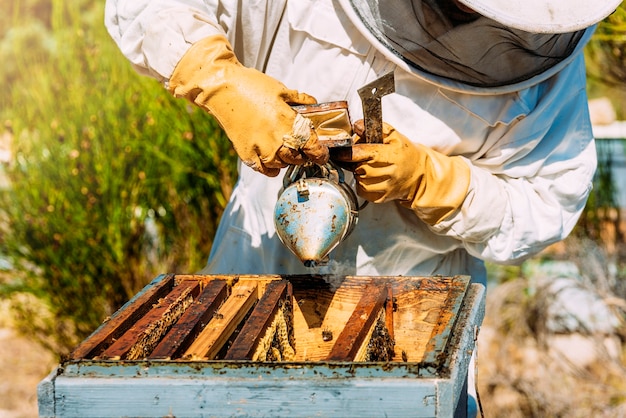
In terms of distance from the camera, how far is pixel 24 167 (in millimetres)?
3273

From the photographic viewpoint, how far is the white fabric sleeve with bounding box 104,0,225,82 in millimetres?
1529

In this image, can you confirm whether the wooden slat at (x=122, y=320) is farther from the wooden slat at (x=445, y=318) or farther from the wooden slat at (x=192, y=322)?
the wooden slat at (x=445, y=318)

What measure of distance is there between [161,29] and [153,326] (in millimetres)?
597

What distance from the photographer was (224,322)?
130 cm

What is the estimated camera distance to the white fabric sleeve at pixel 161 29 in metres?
1.53

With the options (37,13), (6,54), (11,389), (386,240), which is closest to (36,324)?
(11,389)

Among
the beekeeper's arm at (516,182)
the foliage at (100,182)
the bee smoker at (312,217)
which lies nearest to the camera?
the bee smoker at (312,217)

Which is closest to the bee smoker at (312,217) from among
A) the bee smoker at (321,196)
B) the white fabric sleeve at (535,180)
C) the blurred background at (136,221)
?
the bee smoker at (321,196)

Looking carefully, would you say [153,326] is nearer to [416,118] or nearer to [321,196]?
[321,196]

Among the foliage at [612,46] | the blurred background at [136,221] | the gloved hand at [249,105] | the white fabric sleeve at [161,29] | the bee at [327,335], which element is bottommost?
the blurred background at [136,221]

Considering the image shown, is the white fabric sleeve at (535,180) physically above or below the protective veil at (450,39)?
below

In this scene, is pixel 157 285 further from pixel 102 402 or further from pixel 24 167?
pixel 24 167

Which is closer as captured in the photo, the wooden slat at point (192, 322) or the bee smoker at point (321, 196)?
the wooden slat at point (192, 322)

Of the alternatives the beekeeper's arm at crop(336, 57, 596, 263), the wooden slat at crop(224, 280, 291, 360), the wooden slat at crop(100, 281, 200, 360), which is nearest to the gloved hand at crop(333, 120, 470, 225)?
the beekeeper's arm at crop(336, 57, 596, 263)
